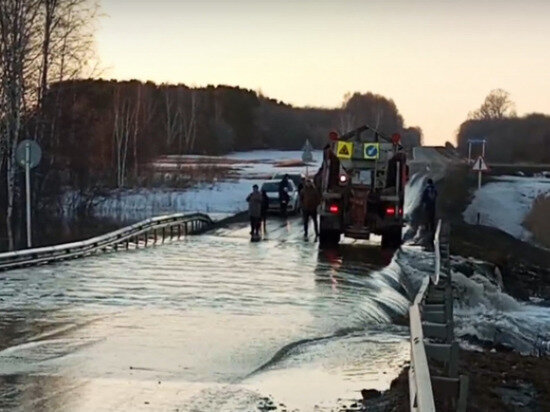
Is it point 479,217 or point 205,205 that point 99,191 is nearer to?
point 205,205

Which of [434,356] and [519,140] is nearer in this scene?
[434,356]

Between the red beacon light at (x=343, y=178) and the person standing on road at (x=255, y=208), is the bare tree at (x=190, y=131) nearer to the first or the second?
the person standing on road at (x=255, y=208)

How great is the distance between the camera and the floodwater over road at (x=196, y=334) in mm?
9320

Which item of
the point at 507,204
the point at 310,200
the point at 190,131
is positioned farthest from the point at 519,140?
A: the point at 310,200

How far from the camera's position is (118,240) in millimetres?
26297

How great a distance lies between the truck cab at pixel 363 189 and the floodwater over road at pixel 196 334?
161 inches

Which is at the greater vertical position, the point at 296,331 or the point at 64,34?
the point at 64,34

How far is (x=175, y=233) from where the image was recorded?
34156 mm

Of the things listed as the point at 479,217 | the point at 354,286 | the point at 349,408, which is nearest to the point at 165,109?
the point at 479,217

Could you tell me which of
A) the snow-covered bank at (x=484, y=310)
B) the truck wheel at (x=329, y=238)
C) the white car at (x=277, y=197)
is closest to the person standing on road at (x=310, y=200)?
the truck wheel at (x=329, y=238)

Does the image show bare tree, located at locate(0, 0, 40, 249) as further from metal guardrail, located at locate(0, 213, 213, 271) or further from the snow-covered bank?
the snow-covered bank

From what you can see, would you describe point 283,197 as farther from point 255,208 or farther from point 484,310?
point 484,310

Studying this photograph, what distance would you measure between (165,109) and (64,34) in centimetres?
9308

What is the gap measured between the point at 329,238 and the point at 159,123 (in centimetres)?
9893
